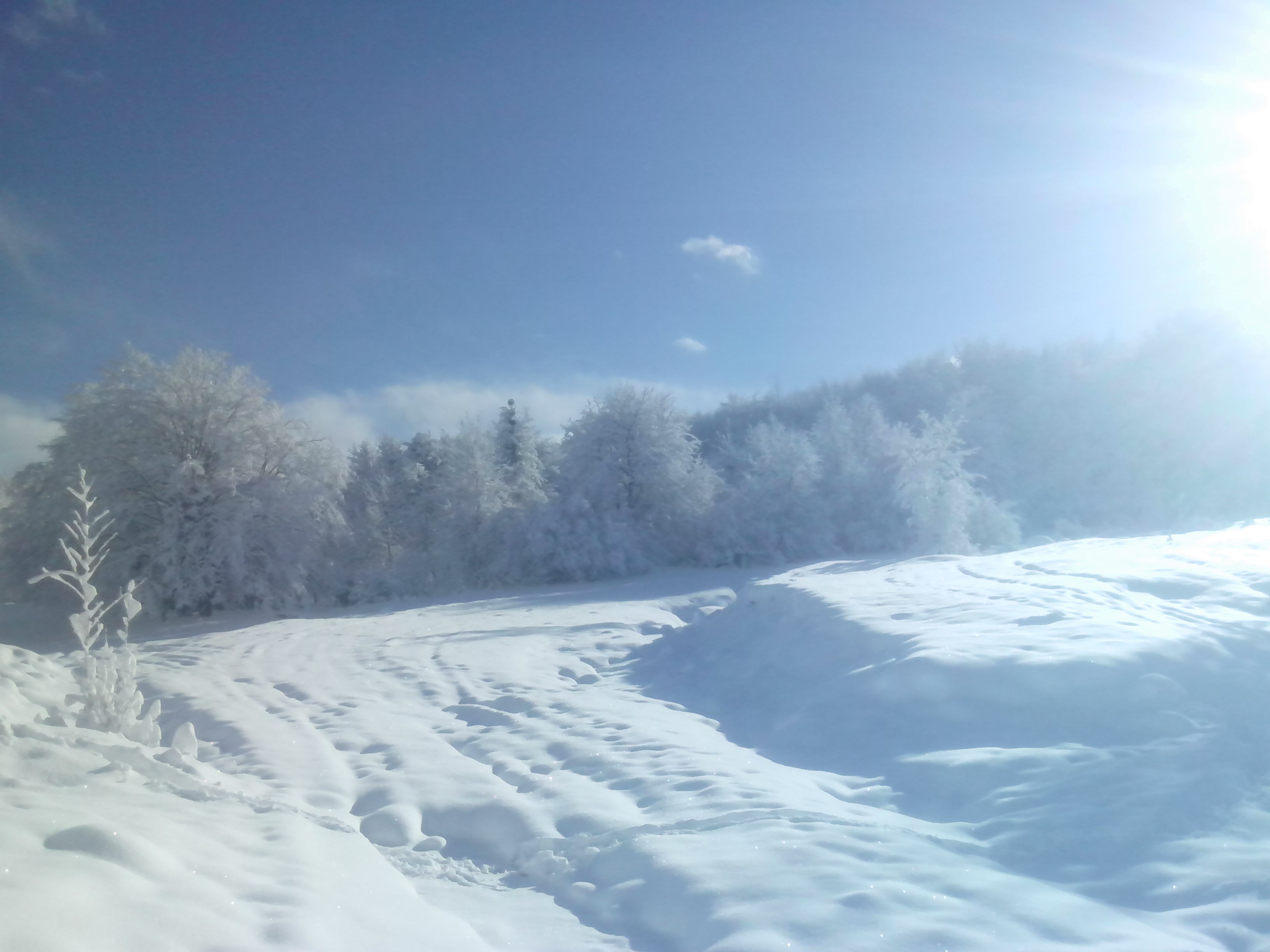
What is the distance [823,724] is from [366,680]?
5803 mm

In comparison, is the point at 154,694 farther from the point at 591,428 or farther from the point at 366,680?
the point at 591,428

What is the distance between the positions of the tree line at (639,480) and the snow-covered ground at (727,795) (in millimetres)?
10633

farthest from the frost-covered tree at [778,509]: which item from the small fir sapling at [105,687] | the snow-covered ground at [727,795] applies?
the small fir sapling at [105,687]

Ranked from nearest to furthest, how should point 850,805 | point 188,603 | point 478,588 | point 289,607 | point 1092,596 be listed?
point 850,805, point 1092,596, point 188,603, point 289,607, point 478,588

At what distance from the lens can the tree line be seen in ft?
63.1

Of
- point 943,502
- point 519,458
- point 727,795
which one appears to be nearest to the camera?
point 727,795

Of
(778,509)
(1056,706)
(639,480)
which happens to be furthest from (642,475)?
(1056,706)

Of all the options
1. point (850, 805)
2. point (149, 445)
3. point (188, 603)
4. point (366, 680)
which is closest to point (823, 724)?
point (850, 805)

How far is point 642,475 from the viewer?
85.1ft

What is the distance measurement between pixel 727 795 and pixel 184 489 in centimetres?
1806

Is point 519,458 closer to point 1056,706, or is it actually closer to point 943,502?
point 943,502

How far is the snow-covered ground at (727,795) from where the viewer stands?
319cm

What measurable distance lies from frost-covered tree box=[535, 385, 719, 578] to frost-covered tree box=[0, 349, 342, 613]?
8.22 meters

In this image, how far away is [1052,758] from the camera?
16.7 feet
